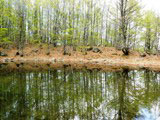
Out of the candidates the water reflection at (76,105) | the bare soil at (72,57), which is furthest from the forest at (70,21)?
the water reflection at (76,105)

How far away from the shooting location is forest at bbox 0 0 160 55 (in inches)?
1215

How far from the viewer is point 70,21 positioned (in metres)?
36.7

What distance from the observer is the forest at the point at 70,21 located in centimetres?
3086

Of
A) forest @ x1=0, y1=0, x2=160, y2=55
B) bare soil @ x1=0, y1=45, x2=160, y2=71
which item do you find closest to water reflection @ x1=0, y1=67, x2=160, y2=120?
bare soil @ x1=0, y1=45, x2=160, y2=71

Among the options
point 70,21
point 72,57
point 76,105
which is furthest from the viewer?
point 70,21

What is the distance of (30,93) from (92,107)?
13.0 ft

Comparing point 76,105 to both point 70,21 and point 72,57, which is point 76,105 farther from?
point 70,21

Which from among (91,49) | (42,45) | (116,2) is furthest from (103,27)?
(42,45)

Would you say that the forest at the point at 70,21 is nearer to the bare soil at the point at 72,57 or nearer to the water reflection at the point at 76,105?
the bare soil at the point at 72,57

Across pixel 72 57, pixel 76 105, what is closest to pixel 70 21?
pixel 72 57

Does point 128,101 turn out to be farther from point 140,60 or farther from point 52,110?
point 140,60

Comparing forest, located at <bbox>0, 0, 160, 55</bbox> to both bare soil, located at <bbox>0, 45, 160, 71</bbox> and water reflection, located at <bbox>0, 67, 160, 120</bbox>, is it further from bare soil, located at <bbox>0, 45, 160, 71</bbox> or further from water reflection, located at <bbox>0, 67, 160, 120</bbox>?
water reflection, located at <bbox>0, 67, 160, 120</bbox>

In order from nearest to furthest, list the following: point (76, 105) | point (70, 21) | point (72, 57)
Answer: point (76, 105)
point (72, 57)
point (70, 21)

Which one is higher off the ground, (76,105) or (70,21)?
(70,21)
